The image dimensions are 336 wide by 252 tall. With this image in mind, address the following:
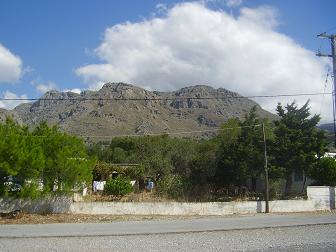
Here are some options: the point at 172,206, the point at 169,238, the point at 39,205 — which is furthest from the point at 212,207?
the point at 169,238

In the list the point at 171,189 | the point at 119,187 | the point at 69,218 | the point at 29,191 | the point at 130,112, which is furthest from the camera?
the point at 130,112

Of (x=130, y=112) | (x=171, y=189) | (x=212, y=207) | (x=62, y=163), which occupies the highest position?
(x=130, y=112)

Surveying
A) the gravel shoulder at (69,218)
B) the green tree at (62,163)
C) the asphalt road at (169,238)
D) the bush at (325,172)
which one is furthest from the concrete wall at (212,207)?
the asphalt road at (169,238)

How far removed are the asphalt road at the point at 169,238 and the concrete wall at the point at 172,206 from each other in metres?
5.28

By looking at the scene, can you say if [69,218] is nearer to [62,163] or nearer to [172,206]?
[62,163]

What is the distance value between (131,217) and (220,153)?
65.6 ft

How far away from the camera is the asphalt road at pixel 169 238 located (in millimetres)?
14477

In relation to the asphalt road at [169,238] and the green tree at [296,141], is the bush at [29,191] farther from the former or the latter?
the green tree at [296,141]

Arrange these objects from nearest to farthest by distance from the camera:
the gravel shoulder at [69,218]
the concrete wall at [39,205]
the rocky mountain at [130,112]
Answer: the gravel shoulder at [69,218], the concrete wall at [39,205], the rocky mountain at [130,112]

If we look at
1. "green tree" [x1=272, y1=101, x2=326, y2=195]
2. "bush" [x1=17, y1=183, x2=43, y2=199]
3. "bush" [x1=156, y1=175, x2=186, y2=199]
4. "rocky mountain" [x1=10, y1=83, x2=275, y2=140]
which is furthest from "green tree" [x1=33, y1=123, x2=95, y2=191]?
"rocky mountain" [x1=10, y1=83, x2=275, y2=140]

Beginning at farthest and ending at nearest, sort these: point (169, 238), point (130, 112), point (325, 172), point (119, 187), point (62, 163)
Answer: point (130, 112)
point (325, 172)
point (119, 187)
point (62, 163)
point (169, 238)

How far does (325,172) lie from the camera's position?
116 feet

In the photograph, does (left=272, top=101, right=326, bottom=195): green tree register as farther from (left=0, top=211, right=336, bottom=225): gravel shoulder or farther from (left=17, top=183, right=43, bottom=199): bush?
(left=17, top=183, right=43, bottom=199): bush

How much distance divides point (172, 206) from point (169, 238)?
41.5 feet
